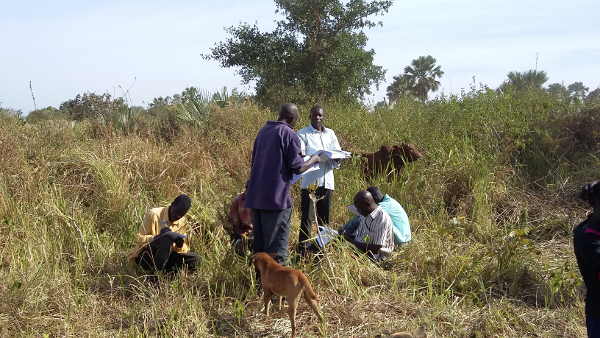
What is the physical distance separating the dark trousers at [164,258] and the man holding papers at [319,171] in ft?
3.46

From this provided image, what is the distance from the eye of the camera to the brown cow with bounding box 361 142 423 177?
22.2ft

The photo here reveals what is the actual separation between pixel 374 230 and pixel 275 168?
1295mm

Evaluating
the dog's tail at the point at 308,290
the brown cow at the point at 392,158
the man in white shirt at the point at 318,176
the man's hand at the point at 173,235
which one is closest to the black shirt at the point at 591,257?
the dog's tail at the point at 308,290

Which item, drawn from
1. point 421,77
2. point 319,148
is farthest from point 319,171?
point 421,77

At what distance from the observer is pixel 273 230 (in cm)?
400

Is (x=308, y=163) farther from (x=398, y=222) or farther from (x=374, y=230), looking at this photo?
(x=398, y=222)

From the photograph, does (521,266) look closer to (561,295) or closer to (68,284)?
(561,295)

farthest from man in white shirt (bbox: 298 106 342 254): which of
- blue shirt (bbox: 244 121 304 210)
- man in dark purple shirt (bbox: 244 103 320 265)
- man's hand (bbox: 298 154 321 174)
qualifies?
blue shirt (bbox: 244 121 304 210)

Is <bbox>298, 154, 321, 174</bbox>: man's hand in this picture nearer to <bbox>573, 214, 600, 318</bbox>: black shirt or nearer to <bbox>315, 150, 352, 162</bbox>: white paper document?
<bbox>315, 150, 352, 162</bbox>: white paper document

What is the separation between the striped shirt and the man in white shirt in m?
0.57

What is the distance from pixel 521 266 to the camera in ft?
14.2

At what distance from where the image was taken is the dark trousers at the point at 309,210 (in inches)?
199

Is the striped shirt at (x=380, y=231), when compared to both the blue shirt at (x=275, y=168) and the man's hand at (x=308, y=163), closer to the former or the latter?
the man's hand at (x=308, y=163)

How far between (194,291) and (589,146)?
255 inches
